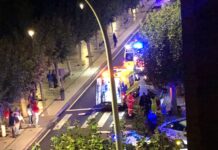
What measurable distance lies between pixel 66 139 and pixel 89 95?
66.1 feet

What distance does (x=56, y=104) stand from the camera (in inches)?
1135

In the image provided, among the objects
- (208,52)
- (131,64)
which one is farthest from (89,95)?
(208,52)

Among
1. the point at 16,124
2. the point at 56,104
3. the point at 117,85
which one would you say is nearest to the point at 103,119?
the point at 117,85

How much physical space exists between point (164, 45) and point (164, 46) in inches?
1.7

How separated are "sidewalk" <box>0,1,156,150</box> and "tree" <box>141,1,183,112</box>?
626 cm

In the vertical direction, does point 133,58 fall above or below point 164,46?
below

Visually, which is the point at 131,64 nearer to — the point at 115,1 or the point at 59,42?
the point at 59,42

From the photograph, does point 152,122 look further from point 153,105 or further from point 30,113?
point 30,113

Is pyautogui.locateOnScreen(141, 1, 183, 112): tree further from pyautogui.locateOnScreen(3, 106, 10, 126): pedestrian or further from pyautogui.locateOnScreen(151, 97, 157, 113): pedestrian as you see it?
pyautogui.locateOnScreen(3, 106, 10, 126): pedestrian

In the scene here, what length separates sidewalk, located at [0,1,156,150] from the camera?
74.1 ft

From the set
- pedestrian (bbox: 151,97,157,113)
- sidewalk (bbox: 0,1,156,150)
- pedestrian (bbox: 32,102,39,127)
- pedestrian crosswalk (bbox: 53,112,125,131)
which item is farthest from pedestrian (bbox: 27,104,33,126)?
pedestrian (bbox: 151,97,157,113)

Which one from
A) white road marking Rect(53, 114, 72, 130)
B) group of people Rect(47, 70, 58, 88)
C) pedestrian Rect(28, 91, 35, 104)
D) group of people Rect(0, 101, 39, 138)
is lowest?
white road marking Rect(53, 114, 72, 130)

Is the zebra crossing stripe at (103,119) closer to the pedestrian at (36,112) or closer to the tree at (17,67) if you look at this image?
the pedestrian at (36,112)

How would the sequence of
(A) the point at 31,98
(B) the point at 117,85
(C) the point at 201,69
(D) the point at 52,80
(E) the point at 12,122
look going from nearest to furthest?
1. (C) the point at 201,69
2. (E) the point at 12,122
3. (A) the point at 31,98
4. (B) the point at 117,85
5. (D) the point at 52,80
